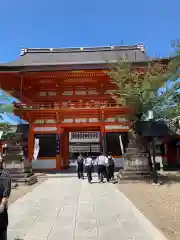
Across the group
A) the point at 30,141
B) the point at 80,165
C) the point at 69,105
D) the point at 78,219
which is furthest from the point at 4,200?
the point at 69,105

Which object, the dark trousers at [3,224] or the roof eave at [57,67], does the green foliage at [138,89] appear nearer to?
the roof eave at [57,67]

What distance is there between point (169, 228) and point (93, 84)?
19.5 metres

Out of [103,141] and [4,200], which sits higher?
[103,141]

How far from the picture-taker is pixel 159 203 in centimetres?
895

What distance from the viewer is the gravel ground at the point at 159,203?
242 inches

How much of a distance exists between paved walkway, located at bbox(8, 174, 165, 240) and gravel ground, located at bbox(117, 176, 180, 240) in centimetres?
27

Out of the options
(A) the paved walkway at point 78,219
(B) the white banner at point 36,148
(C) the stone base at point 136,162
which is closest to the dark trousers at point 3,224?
(A) the paved walkway at point 78,219

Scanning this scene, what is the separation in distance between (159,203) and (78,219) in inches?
130

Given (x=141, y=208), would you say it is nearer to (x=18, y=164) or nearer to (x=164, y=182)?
(x=164, y=182)

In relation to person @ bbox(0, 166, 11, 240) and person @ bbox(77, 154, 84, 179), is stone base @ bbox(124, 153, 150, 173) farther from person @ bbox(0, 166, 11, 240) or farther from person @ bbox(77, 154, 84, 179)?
person @ bbox(0, 166, 11, 240)

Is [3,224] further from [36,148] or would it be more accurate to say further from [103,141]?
[103,141]

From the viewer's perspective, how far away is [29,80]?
23.9m

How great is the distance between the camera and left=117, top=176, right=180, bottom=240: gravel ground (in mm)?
6137

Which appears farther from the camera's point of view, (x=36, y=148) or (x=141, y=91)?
(x=36, y=148)
